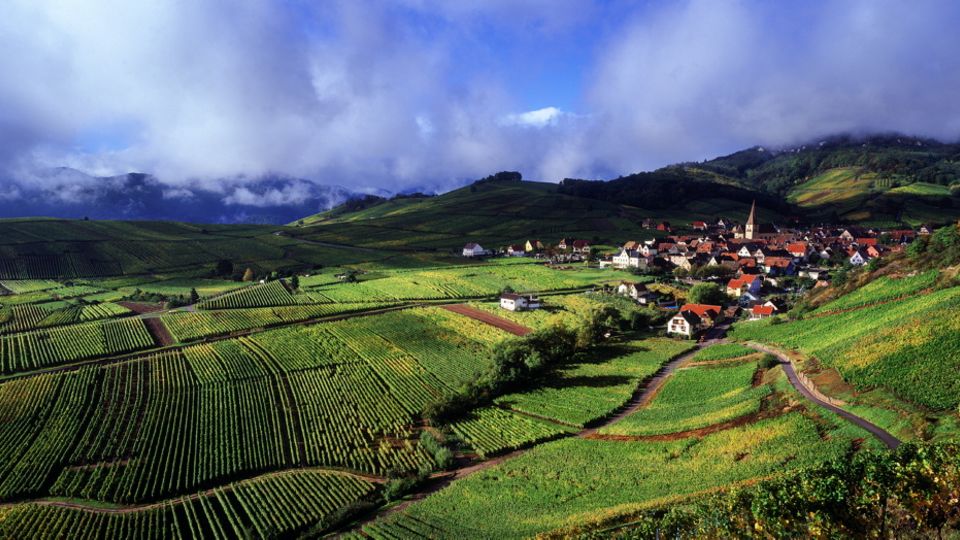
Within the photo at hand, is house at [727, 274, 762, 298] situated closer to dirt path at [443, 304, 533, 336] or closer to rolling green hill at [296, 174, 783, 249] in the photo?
dirt path at [443, 304, 533, 336]

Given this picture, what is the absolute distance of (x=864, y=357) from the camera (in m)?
39.1

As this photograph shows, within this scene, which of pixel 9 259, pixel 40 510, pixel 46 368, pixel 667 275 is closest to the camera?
pixel 40 510

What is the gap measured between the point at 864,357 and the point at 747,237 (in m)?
124

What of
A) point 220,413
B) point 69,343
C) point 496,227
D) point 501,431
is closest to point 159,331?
point 69,343

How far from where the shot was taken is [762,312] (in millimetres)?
72812

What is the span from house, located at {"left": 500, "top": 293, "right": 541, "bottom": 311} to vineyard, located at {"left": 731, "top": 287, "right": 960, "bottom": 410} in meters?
35.7

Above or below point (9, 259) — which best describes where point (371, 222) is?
above

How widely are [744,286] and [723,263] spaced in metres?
22.2

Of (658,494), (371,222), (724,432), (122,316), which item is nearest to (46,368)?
(122,316)

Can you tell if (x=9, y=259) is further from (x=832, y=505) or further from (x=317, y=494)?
(x=832, y=505)

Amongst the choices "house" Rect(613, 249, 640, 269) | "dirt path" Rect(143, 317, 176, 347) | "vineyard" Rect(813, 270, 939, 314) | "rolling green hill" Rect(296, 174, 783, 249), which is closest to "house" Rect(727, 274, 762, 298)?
"house" Rect(613, 249, 640, 269)

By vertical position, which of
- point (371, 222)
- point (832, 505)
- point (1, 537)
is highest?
point (371, 222)

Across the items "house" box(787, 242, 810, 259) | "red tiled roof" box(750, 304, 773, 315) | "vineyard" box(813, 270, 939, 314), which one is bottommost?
"red tiled roof" box(750, 304, 773, 315)

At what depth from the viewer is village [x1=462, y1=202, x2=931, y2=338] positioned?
7581cm
